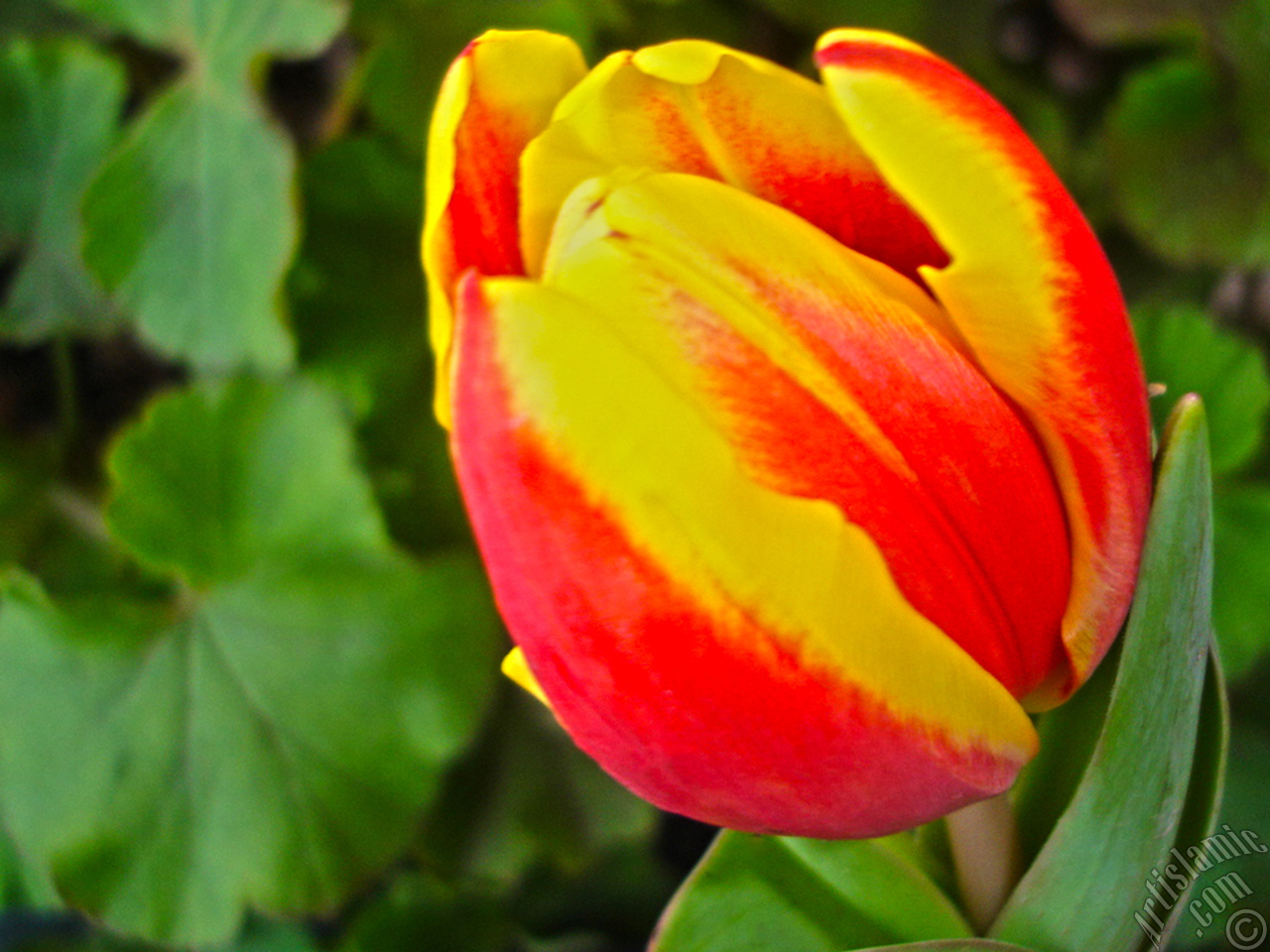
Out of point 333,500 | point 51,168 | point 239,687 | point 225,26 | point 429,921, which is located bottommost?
point 429,921

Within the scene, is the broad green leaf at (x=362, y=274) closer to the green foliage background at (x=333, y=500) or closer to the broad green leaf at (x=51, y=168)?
the green foliage background at (x=333, y=500)

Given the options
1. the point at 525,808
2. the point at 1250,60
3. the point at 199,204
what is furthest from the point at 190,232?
the point at 1250,60

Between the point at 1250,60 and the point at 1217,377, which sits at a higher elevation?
the point at 1250,60

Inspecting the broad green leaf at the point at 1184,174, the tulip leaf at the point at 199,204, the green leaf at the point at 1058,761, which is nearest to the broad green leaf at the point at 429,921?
the tulip leaf at the point at 199,204

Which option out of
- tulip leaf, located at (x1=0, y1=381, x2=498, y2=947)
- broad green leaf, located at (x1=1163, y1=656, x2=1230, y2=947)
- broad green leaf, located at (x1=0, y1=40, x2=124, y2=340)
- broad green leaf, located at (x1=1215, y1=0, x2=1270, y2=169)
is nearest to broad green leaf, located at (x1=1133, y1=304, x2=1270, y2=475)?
broad green leaf, located at (x1=1215, y1=0, x2=1270, y2=169)

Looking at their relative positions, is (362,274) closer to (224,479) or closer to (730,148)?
(224,479)

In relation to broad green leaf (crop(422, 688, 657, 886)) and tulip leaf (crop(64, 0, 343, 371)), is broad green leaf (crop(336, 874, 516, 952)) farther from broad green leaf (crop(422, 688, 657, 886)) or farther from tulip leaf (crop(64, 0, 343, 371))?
tulip leaf (crop(64, 0, 343, 371))
